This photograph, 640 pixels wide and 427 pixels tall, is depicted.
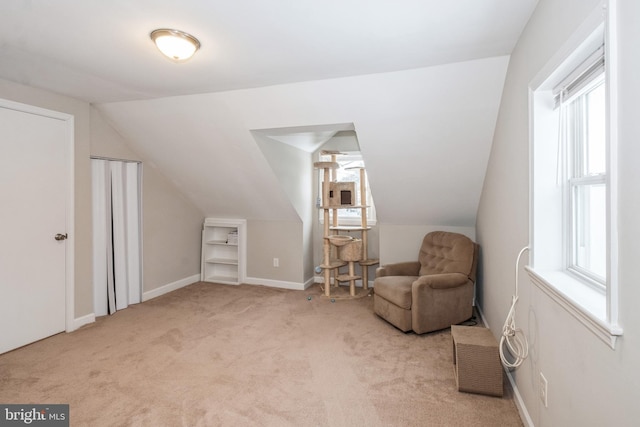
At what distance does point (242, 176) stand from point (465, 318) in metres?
2.87

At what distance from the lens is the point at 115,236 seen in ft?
12.7

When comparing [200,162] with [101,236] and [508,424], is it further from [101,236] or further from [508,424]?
[508,424]

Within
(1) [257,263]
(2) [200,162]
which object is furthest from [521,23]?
(1) [257,263]

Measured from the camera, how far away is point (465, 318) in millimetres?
3389

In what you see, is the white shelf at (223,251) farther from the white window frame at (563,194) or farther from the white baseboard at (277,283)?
the white window frame at (563,194)

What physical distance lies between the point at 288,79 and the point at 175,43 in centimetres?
95

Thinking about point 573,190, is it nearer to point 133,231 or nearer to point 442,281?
point 442,281

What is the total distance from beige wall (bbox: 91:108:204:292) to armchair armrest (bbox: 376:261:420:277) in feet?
9.05

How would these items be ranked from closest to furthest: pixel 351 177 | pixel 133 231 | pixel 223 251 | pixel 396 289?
pixel 396 289, pixel 133 231, pixel 351 177, pixel 223 251

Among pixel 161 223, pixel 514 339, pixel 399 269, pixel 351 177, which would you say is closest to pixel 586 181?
pixel 514 339

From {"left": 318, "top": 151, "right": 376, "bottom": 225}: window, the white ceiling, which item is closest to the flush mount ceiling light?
the white ceiling

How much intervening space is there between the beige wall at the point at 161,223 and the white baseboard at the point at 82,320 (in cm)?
75

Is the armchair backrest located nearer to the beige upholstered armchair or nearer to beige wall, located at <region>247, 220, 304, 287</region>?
the beige upholstered armchair

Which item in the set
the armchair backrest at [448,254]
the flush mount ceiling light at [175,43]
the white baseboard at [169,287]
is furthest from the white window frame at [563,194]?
the white baseboard at [169,287]
